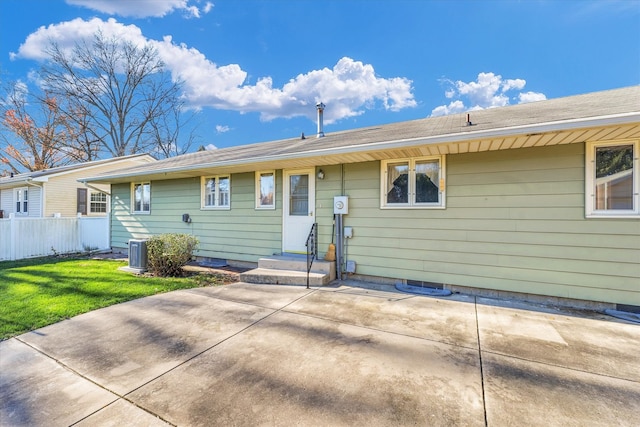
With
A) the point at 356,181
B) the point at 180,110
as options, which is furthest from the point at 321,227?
the point at 180,110

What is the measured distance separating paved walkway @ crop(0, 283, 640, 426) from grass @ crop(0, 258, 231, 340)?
43 centimetres

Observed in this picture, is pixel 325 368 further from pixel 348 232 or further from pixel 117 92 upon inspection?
pixel 117 92

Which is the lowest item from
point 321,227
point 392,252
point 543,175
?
point 392,252

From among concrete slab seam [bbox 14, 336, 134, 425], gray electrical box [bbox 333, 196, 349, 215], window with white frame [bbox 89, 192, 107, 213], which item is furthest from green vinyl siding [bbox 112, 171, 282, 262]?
window with white frame [bbox 89, 192, 107, 213]

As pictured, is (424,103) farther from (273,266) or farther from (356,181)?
(273,266)

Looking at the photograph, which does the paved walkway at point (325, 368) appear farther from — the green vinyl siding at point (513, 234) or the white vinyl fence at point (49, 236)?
the white vinyl fence at point (49, 236)

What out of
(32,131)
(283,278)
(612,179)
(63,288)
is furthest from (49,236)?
(32,131)

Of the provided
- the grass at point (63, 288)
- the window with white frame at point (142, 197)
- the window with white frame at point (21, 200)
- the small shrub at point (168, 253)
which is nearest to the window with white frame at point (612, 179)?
the grass at point (63, 288)

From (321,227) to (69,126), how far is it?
2254 centimetres

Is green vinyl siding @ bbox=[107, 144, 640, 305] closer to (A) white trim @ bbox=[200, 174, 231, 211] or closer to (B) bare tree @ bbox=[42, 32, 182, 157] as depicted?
(A) white trim @ bbox=[200, 174, 231, 211]

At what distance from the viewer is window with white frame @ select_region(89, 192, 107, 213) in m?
14.1

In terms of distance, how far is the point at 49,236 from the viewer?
367 inches

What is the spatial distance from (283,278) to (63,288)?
13.2ft

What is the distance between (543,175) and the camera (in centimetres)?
425
